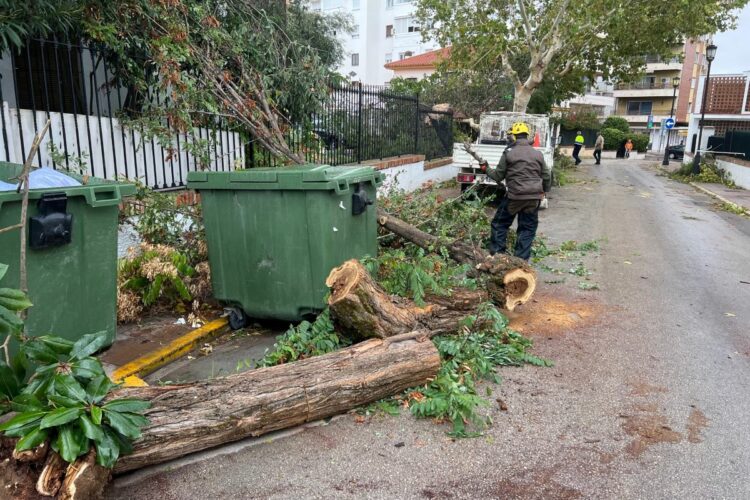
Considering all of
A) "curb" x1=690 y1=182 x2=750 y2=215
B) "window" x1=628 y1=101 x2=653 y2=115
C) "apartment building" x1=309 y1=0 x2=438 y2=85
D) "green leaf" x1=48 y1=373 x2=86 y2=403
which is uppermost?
"apartment building" x1=309 y1=0 x2=438 y2=85

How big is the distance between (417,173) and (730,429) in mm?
11325

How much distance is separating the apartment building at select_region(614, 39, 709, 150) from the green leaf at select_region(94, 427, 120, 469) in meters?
68.8

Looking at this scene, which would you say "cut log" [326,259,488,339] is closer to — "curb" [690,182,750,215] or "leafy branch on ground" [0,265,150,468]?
"leafy branch on ground" [0,265,150,468]

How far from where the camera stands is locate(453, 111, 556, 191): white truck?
41.3 ft

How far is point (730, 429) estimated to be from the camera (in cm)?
348

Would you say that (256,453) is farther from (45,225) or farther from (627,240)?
(627,240)

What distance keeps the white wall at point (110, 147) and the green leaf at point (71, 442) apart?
140 inches

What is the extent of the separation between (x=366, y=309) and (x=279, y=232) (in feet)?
3.85

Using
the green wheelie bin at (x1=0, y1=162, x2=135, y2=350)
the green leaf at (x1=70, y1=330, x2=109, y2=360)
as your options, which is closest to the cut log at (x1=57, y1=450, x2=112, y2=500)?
the green leaf at (x1=70, y1=330, x2=109, y2=360)

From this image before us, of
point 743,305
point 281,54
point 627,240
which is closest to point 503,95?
point 627,240

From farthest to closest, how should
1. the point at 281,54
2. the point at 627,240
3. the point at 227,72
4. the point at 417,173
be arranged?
the point at 417,173
the point at 627,240
the point at 281,54
the point at 227,72

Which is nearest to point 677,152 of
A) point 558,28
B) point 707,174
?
point 707,174

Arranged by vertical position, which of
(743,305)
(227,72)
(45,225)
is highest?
(227,72)

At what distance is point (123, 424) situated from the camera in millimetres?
2604
